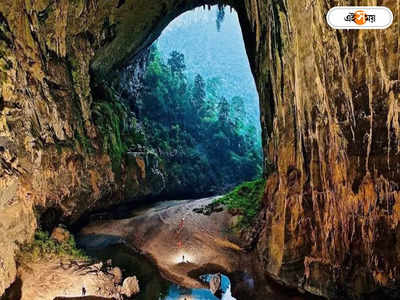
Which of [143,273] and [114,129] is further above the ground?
[114,129]

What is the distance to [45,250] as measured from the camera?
33.2 feet

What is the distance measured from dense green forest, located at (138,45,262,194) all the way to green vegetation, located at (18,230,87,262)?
1279cm

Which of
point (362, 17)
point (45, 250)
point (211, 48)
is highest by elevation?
point (211, 48)

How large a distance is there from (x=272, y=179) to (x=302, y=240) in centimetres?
291

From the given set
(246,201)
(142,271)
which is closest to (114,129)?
(246,201)

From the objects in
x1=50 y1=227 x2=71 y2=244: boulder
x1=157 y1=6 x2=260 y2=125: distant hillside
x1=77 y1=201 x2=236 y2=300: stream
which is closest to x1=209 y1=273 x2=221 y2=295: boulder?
x1=77 y1=201 x2=236 y2=300: stream

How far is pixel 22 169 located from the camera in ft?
34.2

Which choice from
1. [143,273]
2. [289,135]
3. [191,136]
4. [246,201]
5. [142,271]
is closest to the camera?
[289,135]

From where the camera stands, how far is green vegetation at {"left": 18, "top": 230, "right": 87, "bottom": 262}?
379 inches

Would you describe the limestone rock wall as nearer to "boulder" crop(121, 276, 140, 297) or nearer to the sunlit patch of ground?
the sunlit patch of ground

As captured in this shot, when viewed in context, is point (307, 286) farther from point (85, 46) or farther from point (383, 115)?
point (85, 46)

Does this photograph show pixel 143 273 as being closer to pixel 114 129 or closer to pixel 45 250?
pixel 45 250

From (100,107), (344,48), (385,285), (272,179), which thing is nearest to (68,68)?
(100,107)

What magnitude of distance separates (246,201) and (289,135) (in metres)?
7.77
